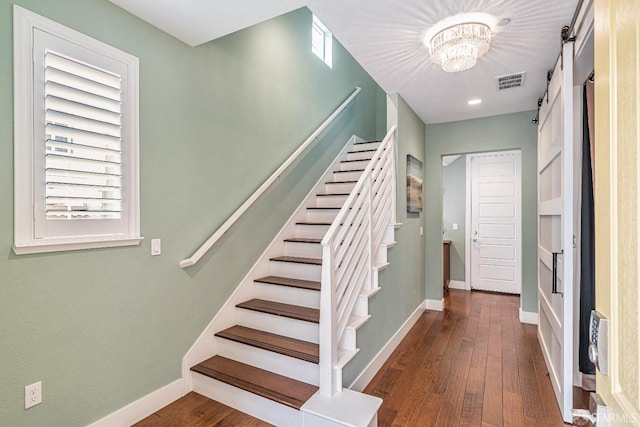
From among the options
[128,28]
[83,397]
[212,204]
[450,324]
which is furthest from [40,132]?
[450,324]

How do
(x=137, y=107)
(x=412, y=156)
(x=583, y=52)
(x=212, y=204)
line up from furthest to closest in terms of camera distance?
(x=412, y=156), (x=212, y=204), (x=137, y=107), (x=583, y=52)

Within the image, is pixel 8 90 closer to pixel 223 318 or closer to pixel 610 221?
pixel 223 318

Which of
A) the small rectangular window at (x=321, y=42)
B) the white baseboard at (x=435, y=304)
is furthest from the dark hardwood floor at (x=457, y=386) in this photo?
the small rectangular window at (x=321, y=42)

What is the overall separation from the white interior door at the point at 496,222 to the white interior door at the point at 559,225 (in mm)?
2638

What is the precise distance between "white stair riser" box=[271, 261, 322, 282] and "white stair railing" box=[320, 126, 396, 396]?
48cm

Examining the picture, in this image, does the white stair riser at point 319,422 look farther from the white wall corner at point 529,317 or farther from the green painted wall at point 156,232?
the white wall corner at point 529,317

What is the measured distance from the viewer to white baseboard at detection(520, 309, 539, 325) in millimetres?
3797

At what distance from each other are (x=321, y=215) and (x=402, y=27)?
2.09m

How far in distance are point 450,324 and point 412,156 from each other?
211 centimetres

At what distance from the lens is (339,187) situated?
13.1 feet

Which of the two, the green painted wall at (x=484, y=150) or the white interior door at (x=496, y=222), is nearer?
the green painted wall at (x=484, y=150)

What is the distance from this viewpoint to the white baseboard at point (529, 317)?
149 inches

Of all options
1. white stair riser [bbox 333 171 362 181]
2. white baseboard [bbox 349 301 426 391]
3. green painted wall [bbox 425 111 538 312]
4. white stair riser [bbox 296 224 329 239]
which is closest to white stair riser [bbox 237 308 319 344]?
white baseboard [bbox 349 301 426 391]

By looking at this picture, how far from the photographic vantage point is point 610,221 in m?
0.62
